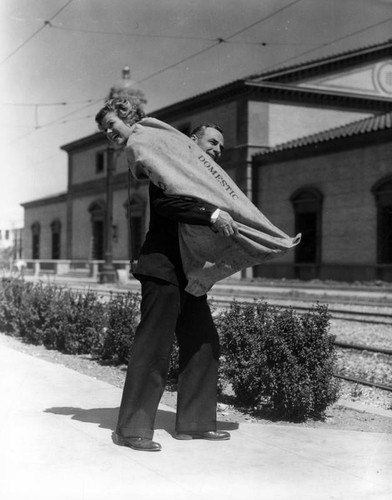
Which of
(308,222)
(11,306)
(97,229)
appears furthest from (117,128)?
(97,229)

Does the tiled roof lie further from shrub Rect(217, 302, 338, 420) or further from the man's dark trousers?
the man's dark trousers

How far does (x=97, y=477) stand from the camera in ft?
10.3

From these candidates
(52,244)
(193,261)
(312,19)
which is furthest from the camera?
(52,244)

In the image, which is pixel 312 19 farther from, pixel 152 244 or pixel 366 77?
pixel 366 77

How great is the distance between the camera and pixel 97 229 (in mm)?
49094

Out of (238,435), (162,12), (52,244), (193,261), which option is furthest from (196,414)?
(52,244)

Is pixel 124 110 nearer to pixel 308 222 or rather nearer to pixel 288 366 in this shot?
pixel 288 366

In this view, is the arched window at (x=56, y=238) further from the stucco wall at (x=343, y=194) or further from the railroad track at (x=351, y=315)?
the railroad track at (x=351, y=315)

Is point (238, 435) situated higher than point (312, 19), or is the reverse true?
point (312, 19)

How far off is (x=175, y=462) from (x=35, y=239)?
5786cm

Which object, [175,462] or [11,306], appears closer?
[175,462]

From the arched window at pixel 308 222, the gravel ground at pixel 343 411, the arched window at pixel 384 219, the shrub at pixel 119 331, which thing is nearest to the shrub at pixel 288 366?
the gravel ground at pixel 343 411

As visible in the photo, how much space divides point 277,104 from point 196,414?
32019 millimetres

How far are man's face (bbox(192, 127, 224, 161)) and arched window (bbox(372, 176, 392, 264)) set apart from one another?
76.2ft
